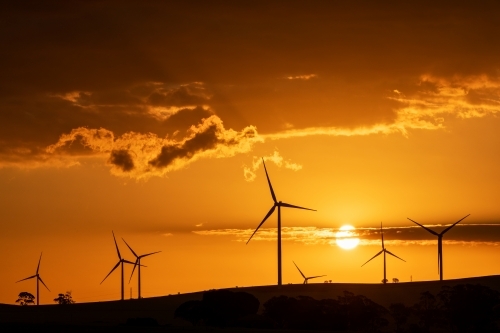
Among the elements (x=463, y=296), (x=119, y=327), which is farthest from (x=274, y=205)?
(x=119, y=327)

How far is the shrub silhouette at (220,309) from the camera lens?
14200cm

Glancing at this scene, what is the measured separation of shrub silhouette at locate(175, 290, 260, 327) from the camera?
466 ft

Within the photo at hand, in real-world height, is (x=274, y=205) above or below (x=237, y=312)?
above

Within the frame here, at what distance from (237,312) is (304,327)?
13.6 metres

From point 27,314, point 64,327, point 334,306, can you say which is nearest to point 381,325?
point 334,306

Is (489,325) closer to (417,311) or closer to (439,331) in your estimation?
(439,331)

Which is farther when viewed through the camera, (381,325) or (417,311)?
(417,311)

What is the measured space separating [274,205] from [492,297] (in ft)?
135

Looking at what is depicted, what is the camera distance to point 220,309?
143m

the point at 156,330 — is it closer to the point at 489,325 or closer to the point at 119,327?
the point at 119,327

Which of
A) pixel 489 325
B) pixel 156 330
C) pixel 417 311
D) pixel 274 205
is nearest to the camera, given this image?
pixel 156 330

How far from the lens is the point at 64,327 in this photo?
122 m

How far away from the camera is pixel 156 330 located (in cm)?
11850

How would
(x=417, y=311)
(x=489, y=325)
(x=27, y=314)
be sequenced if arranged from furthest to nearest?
(x=27, y=314) < (x=417, y=311) < (x=489, y=325)
